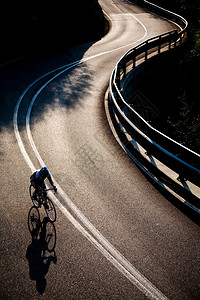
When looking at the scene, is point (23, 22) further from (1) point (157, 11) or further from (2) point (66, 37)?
(1) point (157, 11)

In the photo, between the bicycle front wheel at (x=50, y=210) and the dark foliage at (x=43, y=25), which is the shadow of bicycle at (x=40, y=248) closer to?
the bicycle front wheel at (x=50, y=210)

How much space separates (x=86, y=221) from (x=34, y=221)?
152cm

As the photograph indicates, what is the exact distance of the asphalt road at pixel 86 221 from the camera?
5574 mm

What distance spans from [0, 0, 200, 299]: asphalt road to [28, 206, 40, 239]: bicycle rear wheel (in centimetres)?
14

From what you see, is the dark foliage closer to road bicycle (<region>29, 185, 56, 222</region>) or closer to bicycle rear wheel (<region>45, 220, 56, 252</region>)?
road bicycle (<region>29, 185, 56, 222</region>)

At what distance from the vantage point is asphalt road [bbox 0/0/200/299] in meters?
5.57

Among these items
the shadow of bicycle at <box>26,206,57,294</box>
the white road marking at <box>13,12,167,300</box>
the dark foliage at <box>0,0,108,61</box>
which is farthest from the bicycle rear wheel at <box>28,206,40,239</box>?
the dark foliage at <box>0,0,108,61</box>

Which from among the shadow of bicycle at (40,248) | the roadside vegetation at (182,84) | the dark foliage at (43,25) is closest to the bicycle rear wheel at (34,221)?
the shadow of bicycle at (40,248)

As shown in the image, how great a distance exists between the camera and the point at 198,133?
43.6 ft

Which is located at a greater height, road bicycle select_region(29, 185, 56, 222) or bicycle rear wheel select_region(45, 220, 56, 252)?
road bicycle select_region(29, 185, 56, 222)

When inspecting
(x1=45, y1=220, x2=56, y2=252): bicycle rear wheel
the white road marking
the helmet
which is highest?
the helmet

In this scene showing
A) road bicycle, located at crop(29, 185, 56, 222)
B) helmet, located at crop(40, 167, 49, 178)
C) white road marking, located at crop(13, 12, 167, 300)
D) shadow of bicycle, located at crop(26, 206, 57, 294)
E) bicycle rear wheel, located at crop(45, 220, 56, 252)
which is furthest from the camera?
road bicycle, located at crop(29, 185, 56, 222)

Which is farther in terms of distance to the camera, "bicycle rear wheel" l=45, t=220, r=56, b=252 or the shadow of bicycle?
"bicycle rear wheel" l=45, t=220, r=56, b=252

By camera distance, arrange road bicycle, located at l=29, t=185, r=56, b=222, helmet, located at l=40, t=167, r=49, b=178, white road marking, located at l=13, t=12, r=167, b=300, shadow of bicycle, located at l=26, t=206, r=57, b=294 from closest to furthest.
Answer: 1. white road marking, located at l=13, t=12, r=167, b=300
2. shadow of bicycle, located at l=26, t=206, r=57, b=294
3. helmet, located at l=40, t=167, r=49, b=178
4. road bicycle, located at l=29, t=185, r=56, b=222
